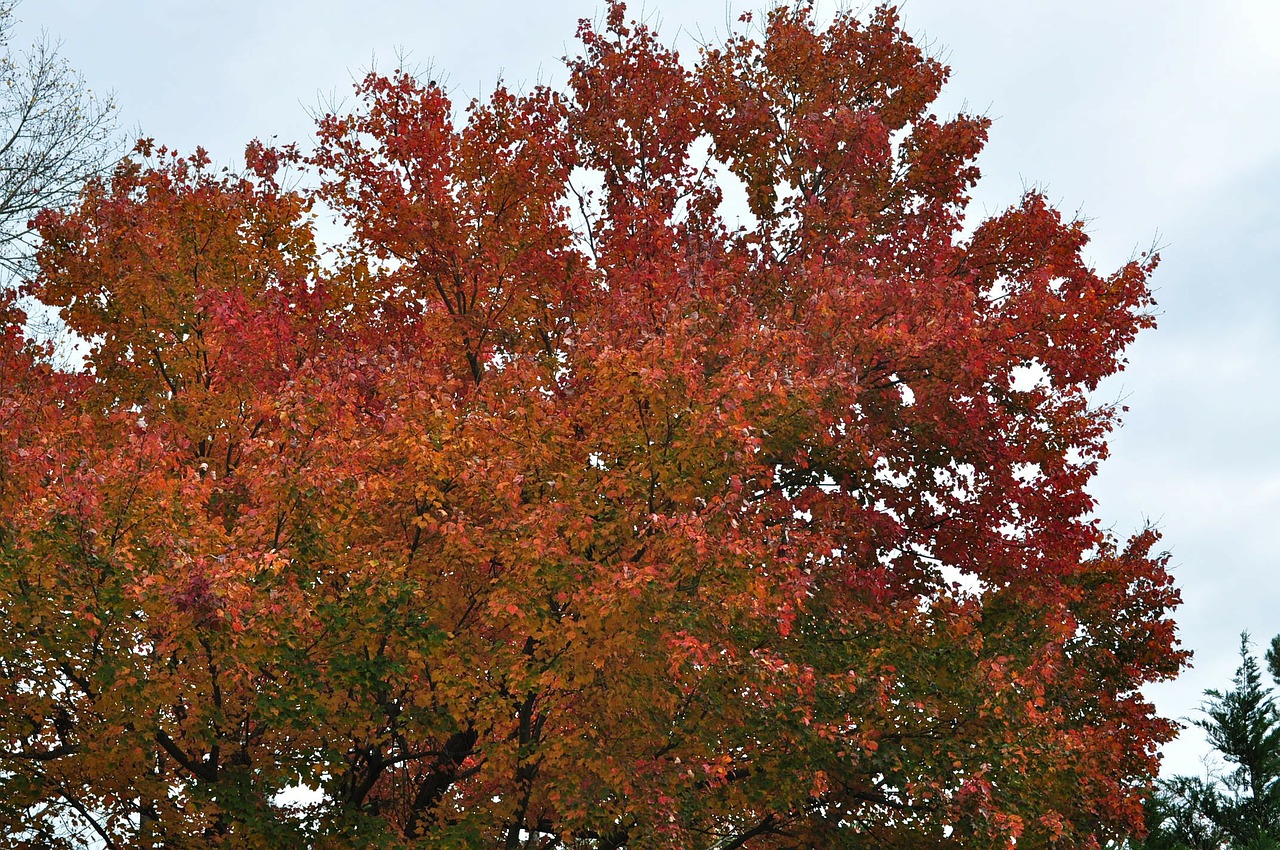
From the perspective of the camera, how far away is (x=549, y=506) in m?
13.7

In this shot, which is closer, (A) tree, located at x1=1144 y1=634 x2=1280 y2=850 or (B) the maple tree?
(B) the maple tree

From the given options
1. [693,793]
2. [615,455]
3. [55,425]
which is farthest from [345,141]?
[693,793]

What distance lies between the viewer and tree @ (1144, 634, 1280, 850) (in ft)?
93.0

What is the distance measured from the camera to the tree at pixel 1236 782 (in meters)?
Answer: 28.4

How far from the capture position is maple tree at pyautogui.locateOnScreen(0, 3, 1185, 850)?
41.9ft

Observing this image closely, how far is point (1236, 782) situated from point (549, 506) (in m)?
24.6

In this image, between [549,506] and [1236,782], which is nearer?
[549,506]

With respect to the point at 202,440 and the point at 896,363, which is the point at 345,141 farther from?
the point at 896,363

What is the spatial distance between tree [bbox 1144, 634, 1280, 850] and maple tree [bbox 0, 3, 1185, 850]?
7794mm

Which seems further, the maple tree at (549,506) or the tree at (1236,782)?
the tree at (1236,782)

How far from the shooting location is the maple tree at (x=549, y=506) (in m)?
12.8

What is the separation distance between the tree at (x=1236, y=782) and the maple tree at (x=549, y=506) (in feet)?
25.6

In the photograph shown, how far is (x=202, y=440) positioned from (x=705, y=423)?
702 centimetres

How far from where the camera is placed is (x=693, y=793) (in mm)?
13180
